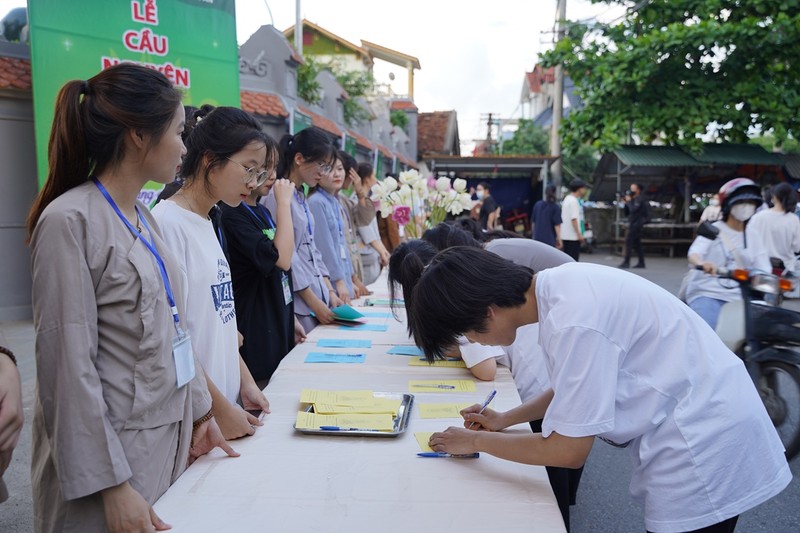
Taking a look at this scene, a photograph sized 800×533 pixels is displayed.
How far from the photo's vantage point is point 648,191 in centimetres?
1570

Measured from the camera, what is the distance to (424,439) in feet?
5.00

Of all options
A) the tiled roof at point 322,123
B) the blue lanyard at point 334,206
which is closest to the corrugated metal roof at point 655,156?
the tiled roof at point 322,123

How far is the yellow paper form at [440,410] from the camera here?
1.71m

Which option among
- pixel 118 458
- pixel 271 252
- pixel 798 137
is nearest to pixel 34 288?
pixel 118 458

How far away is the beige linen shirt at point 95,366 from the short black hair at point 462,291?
0.52m

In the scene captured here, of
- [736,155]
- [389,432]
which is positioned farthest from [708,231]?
[736,155]

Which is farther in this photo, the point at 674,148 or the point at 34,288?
the point at 674,148

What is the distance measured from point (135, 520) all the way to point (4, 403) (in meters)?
0.31

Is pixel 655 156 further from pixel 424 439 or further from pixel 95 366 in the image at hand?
pixel 95 366

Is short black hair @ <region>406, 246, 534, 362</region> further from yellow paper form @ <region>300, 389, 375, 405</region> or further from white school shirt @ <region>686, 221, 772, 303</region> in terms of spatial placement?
white school shirt @ <region>686, 221, 772, 303</region>

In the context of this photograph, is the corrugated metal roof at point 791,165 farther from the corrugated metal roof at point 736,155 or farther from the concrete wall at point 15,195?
the concrete wall at point 15,195

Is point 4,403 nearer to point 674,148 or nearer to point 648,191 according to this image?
point 674,148

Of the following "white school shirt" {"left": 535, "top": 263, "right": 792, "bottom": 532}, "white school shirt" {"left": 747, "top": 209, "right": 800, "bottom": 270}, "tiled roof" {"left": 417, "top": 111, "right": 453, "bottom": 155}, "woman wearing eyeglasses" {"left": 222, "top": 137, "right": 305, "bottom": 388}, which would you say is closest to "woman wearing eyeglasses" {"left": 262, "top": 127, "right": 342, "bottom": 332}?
"woman wearing eyeglasses" {"left": 222, "top": 137, "right": 305, "bottom": 388}

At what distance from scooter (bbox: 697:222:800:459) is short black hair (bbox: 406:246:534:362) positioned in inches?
92.6
